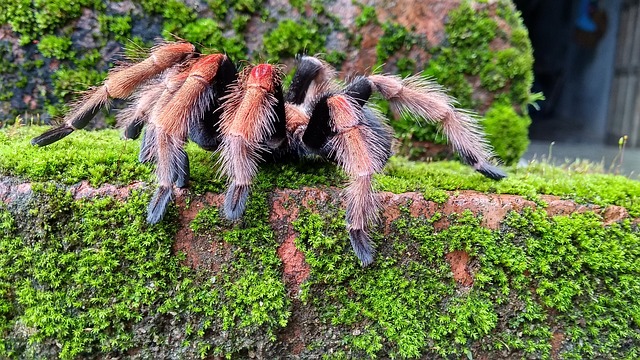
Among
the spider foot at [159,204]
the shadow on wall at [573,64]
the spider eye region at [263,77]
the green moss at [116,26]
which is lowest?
the shadow on wall at [573,64]

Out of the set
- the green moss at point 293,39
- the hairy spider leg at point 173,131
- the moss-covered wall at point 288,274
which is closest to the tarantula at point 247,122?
the hairy spider leg at point 173,131

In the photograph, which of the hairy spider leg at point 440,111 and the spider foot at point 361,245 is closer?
the spider foot at point 361,245

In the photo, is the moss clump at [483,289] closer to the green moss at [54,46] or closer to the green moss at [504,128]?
the green moss at [504,128]

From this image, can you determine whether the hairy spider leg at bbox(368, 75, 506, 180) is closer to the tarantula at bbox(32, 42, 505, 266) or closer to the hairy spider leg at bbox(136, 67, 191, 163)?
the tarantula at bbox(32, 42, 505, 266)

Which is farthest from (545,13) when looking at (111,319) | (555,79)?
(111,319)

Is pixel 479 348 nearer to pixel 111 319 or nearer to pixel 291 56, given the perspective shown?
pixel 111 319

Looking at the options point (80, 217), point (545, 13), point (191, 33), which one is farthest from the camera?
point (545, 13)

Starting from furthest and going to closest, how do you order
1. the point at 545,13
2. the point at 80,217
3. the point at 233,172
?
1. the point at 545,13
2. the point at 80,217
3. the point at 233,172

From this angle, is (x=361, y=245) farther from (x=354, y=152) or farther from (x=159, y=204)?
(x=159, y=204)
